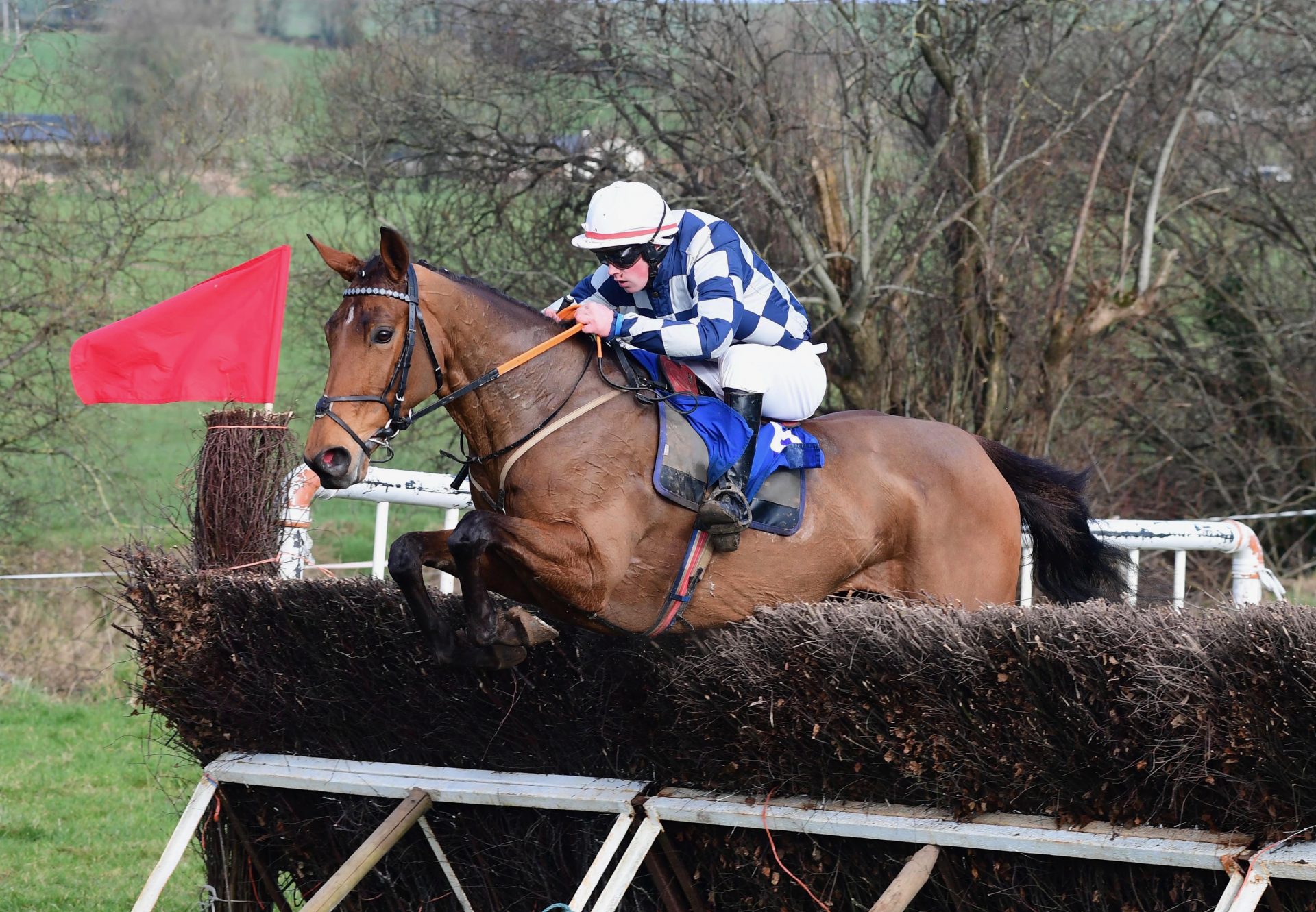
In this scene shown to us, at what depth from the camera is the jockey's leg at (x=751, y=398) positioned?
4238mm

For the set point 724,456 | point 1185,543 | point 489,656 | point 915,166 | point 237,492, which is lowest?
point 489,656

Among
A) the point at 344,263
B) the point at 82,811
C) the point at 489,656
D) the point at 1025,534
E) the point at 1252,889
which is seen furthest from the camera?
the point at 82,811

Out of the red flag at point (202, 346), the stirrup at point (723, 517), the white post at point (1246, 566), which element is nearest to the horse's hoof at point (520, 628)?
the stirrup at point (723, 517)

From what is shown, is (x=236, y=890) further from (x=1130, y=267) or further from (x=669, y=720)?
(x=1130, y=267)

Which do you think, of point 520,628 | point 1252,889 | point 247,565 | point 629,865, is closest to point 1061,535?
point 520,628

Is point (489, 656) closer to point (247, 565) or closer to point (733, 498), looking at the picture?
point (733, 498)

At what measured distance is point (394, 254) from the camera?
3.92m

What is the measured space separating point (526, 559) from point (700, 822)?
0.85m

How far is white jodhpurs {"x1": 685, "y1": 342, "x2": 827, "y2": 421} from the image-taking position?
173 inches

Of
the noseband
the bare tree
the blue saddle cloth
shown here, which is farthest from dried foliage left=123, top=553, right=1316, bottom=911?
the bare tree

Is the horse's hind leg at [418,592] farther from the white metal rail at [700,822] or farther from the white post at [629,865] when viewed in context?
the white post at [629,865]

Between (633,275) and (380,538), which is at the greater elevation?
(633,275)

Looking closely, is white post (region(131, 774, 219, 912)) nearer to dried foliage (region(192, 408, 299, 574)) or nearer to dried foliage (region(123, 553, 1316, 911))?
dried foliage (region(123, 553, 1316, 911))

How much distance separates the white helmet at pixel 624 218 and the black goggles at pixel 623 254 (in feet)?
0.10
